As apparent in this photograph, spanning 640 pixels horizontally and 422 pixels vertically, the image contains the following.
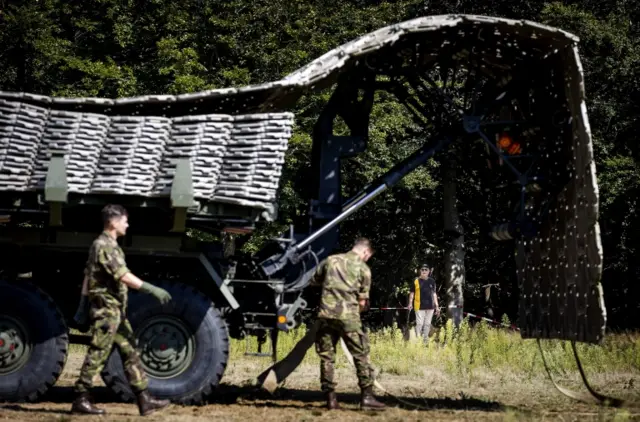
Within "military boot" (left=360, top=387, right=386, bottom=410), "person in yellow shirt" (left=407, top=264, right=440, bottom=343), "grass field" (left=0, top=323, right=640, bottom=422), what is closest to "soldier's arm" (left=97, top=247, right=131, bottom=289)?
"grass field" (left=0, top=323, right=640, bottom=422)

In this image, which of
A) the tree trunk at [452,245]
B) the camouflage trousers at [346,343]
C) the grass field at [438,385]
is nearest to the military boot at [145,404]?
the grass field at [438,385]

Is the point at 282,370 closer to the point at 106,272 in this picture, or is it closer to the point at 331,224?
the point at 331,224

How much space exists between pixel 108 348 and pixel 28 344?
1.54 meters

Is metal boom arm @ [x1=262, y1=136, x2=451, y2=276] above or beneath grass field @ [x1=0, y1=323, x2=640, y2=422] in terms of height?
above

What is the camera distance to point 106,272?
35.4ft

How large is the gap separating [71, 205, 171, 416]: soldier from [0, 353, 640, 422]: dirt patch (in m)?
0.31

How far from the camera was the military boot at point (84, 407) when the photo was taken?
35.0ft

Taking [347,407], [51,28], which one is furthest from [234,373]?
[51,28]

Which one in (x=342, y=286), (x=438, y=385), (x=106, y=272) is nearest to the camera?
(x=106, y=272)

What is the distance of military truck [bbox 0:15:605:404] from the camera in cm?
1173

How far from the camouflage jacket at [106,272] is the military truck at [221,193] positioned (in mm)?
936

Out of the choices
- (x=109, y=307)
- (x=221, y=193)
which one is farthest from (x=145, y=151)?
(x=109, y=307)

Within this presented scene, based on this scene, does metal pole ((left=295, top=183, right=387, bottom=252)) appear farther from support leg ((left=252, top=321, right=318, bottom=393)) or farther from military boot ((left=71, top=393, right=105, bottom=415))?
military boot ((left=71, top=393, right=105, bottom=415))

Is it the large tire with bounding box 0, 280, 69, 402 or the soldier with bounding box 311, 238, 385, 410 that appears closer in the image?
the large tire with bounding box 0, 280, 69, 402
